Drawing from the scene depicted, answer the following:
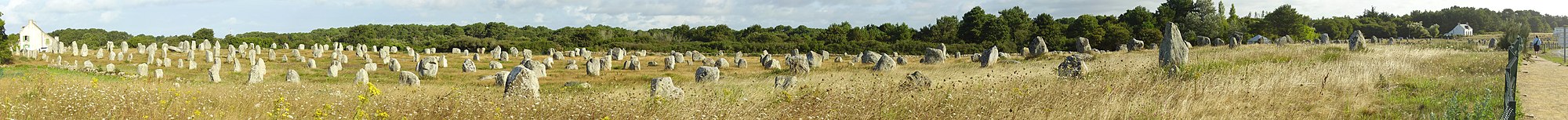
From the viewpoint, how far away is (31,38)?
3897 centimetres

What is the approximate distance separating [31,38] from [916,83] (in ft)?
133

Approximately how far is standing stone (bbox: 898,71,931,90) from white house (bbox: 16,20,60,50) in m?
36.2

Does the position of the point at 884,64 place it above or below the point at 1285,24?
below

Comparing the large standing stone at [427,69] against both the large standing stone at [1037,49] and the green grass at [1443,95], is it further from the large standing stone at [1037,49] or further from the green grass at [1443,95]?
the green grass at [1443,95]

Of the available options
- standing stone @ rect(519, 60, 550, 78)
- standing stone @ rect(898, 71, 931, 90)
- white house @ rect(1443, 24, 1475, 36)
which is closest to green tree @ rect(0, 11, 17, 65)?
standing stone @ rect(519, 60, 550, 78)

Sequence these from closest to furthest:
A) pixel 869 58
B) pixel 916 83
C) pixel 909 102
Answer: pixel 909 102 → pixel 916 83 → pixel 869 58

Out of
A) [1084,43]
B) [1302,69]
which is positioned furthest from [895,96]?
[1084,43]

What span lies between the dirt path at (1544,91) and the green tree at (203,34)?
208 ft

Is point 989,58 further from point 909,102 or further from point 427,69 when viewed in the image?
point 909,102

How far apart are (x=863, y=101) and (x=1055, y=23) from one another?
54128mm

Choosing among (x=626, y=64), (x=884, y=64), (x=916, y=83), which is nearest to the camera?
(x=916, y=83)

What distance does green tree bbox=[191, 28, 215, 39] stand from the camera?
60750 millimetres

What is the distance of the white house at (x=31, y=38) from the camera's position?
1487 inches

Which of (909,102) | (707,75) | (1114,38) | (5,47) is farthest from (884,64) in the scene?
(1114,38)
